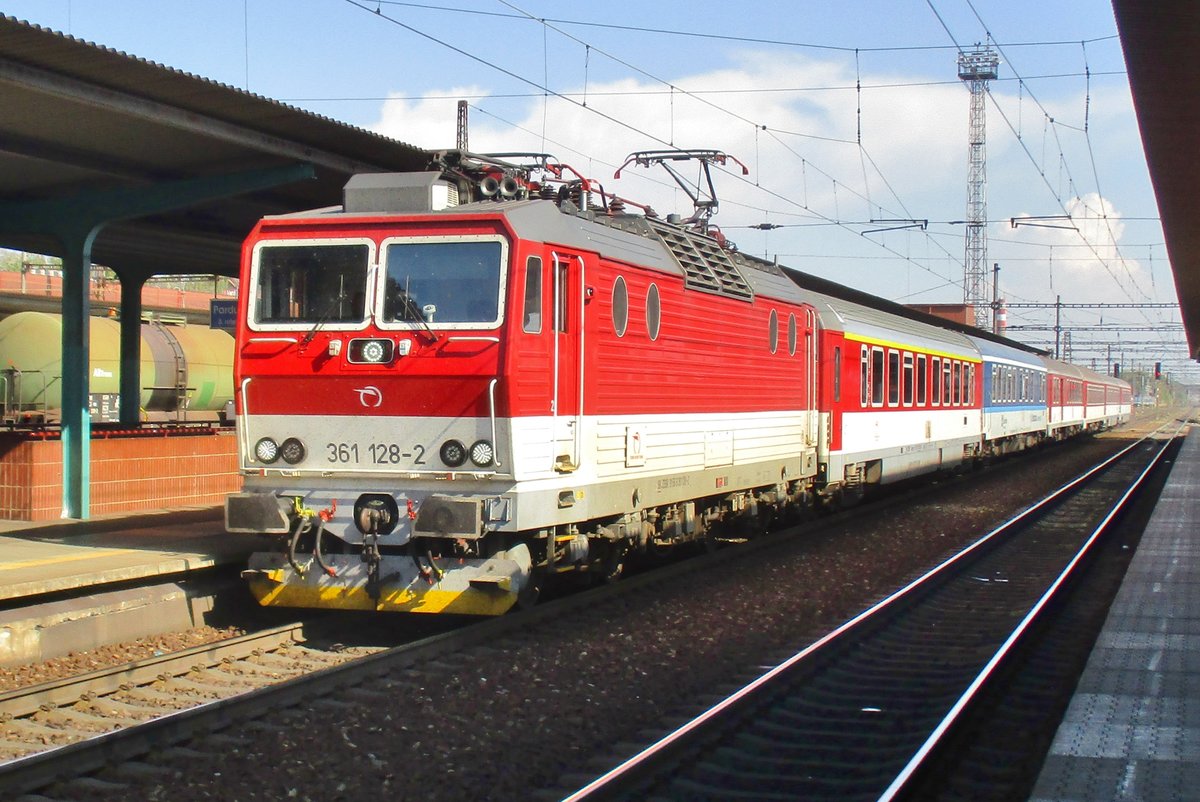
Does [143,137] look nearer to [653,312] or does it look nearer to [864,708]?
[653,312]

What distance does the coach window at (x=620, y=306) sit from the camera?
391 inches

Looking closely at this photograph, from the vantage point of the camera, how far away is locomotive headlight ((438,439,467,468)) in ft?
28.7

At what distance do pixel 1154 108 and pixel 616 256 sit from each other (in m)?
6.16

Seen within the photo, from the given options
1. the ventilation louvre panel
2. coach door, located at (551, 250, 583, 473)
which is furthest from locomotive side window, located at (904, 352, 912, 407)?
coach door, located at (551, 250, 583, 473)

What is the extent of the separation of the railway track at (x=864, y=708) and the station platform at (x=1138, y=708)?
593 millimetres

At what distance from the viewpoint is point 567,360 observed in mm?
9297

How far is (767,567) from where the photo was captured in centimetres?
1301

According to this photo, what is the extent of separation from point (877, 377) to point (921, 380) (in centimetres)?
357

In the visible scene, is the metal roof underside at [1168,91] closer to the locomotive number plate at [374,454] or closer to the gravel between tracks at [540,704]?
the gravel between tracks at [540,704]

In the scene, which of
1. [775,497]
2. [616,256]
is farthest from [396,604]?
[775,497]

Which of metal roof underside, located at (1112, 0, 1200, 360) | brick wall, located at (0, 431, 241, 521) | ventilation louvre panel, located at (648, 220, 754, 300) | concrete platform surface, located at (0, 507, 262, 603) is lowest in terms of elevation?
concrete platform surface, located at (0, 507, 262, 603)

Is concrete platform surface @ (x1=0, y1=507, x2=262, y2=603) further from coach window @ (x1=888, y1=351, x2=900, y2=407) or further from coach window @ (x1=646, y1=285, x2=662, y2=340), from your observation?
coach window @ (x1=888, y1=351, x2=900, y2=407)

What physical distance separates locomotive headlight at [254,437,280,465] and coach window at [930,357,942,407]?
1664 cm

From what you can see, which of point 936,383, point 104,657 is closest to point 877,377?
point 936,383
